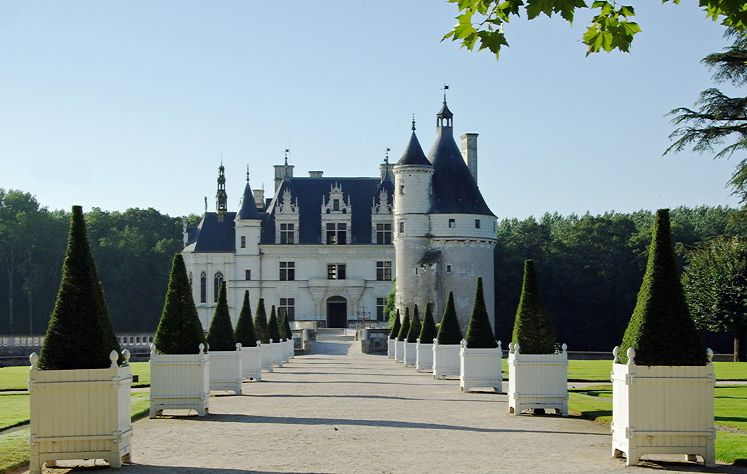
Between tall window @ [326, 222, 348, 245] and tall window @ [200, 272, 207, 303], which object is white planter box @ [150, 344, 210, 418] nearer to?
tall window @ [200, 272, 207, 303]

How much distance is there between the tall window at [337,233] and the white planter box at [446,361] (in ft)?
130

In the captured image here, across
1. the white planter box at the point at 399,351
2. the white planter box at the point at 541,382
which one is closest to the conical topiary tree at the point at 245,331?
the white planter box at the point at 541,382

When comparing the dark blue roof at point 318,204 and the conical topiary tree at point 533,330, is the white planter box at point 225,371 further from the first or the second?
the dark blue roof at point 318,204

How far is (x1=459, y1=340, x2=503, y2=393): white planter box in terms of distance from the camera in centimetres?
2020

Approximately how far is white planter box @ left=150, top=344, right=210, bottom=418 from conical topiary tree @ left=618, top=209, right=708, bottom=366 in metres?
6.40

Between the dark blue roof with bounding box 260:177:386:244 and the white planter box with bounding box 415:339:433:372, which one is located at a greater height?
the dark blue roof with bounding box 260:177:386:244

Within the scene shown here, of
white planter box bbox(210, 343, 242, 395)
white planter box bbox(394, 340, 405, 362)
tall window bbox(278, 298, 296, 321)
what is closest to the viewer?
white planter box bbox(210, 343, 242, 395)

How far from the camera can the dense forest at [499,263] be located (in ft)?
214

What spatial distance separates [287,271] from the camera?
211 ft

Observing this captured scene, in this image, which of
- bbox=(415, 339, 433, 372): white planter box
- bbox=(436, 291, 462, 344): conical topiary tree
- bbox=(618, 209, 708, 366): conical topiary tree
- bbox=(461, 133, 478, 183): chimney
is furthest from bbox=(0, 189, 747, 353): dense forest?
bbox=(618, 209, 708, 366): conical topiary tree

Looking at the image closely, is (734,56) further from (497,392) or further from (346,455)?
(346,455)

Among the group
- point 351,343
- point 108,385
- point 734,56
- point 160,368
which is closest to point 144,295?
point 351,343

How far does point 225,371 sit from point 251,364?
4693 millimetres

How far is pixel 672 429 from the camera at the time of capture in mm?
10062
